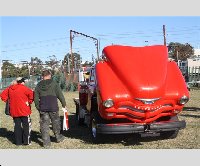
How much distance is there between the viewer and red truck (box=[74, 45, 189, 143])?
8.88 metres

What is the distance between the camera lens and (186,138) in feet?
32.9

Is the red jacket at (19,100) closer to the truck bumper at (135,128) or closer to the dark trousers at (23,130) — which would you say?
the dark trousers at (23,130)

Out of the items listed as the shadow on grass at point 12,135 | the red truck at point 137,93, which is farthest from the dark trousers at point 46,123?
the red truck at point 137,93

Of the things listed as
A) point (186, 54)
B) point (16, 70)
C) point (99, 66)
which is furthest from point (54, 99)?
point (16, 70)

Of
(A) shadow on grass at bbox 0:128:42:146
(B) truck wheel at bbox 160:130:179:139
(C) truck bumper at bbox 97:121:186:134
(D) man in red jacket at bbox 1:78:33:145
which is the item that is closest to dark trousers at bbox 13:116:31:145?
(D) man in red jacket at bbox 1:78:33:145

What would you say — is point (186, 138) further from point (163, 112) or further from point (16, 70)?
point (16, 70)

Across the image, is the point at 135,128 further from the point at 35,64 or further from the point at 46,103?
the point at 35,64

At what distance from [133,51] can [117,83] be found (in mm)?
1196

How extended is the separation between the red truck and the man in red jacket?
5.71ft

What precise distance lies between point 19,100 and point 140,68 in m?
3.19

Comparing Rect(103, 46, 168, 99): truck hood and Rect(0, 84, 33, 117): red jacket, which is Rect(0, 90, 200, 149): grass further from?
Rect(103, 46, 168, 99): truck hood

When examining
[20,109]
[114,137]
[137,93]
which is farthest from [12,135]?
[137,93]

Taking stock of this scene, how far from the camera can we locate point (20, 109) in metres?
9.73

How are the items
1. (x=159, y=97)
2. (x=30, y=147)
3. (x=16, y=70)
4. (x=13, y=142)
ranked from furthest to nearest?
(x=16, y=70)
(x=13, y=142)
(x=30, y=147)
(x=159, y=97)
